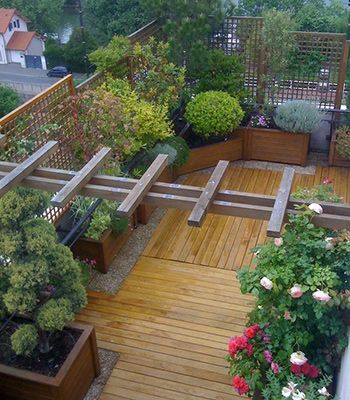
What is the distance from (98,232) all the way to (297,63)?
3743 mm

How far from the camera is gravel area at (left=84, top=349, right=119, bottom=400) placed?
3.62 m

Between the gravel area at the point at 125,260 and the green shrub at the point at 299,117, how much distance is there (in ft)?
6.70

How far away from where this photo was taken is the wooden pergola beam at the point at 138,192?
7.61 ft

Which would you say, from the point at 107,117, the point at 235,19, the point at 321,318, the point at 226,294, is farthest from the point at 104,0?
the point at 321,318

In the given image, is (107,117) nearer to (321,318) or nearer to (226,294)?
(226,294)

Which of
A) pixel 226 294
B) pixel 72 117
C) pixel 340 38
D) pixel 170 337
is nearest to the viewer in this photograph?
pixel 170 337

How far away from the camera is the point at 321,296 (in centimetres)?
265

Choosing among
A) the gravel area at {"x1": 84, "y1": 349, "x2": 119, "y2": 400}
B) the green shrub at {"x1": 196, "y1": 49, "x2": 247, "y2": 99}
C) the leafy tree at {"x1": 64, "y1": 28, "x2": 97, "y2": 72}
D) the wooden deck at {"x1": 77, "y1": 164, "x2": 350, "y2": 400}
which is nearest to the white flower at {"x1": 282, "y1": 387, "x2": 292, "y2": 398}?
the wooden deck at {"x1": 77, "y1": 164, "x2": 350, "y2": 400}

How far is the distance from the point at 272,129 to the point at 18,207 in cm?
440

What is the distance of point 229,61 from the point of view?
677 centimetres

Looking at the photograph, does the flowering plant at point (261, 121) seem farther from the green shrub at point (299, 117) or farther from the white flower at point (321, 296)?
the white flower at point (321, 296)

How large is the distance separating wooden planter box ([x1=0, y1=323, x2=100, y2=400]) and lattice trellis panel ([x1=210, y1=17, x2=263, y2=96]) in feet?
15.2

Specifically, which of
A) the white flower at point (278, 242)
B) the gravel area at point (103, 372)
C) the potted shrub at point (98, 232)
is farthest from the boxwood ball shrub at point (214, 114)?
the white flower at point (278, 242)

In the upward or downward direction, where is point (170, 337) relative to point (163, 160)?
downward
